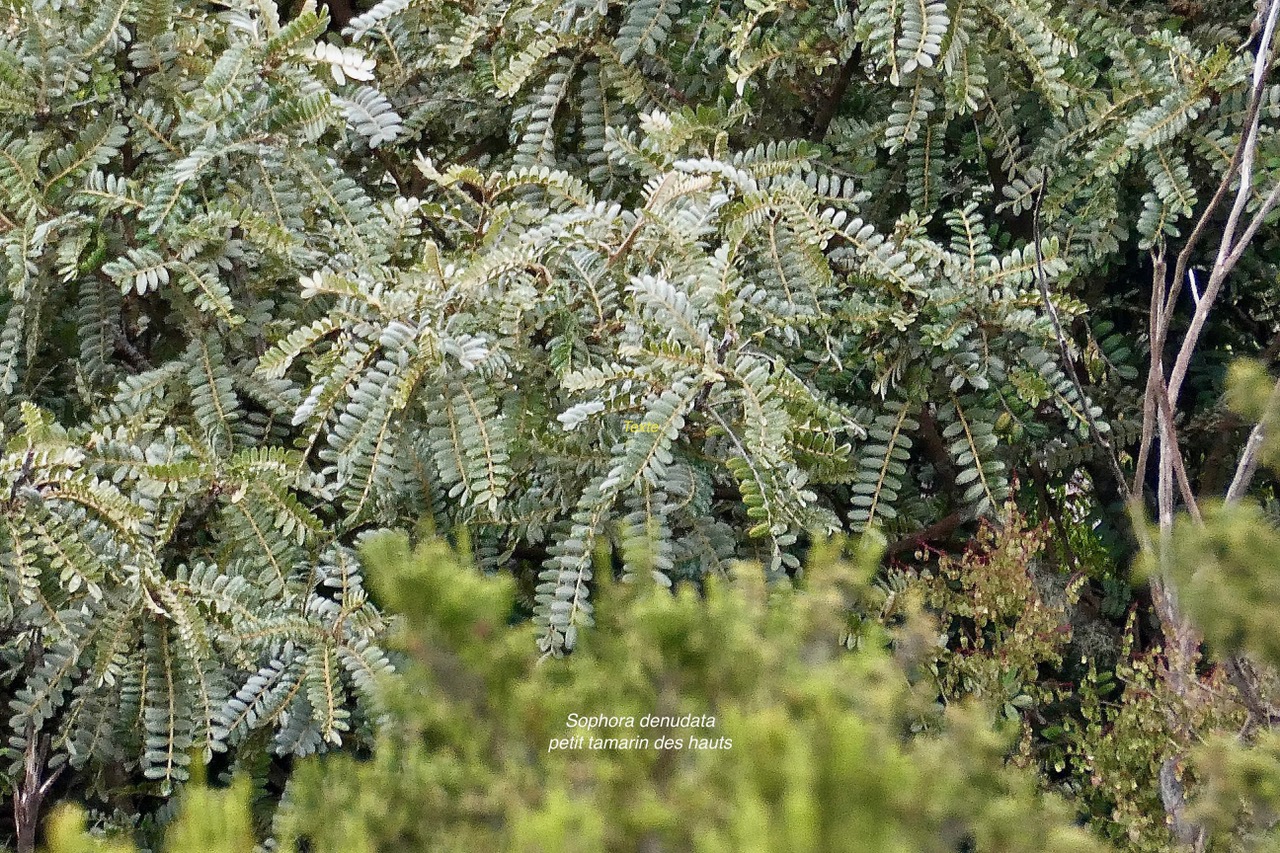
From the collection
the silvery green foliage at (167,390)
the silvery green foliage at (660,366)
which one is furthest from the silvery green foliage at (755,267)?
the silvery green foliage at (167,390)

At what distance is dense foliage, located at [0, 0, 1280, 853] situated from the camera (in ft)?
4.42

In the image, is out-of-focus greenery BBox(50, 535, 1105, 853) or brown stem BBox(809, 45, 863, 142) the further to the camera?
brown stem BBox(809, 45, 863, 142)

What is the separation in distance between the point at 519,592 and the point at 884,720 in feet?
3.20

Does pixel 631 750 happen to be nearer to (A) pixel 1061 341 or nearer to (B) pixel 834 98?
(A) pixel 1061 341

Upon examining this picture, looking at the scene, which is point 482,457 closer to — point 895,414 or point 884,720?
point 895,414

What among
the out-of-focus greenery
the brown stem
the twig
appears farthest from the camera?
the brown stem

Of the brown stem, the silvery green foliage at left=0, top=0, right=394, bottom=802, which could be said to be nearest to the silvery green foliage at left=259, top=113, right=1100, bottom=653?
the silvery green foliage at left=0, top=0, right=394, bottom=802

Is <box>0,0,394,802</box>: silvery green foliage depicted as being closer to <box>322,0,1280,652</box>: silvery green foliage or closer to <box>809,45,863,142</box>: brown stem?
<box>322,0,1280,652</box>: silvery green foliage

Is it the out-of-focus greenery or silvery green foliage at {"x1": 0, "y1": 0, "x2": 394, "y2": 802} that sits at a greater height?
the out-of-focus greenery

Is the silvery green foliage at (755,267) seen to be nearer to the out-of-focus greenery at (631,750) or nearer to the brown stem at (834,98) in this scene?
the brown stem at (834,98)

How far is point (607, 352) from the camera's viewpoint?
1502 millimetres

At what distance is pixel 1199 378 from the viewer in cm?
191

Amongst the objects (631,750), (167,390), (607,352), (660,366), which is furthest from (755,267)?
(631,750)

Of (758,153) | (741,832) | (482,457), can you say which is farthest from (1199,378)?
(741,832)
